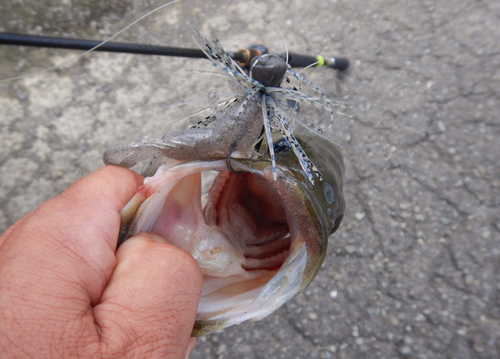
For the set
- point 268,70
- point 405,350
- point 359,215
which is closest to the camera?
point 268,70

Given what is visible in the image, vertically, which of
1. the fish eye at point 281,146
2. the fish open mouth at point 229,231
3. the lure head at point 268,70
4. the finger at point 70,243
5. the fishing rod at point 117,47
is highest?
the fishing rod at point 117,47

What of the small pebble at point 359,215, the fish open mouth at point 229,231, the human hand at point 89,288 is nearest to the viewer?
the human hand at point 89,288

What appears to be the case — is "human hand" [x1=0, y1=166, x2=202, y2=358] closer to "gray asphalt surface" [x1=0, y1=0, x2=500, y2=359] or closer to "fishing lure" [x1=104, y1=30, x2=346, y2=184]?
"fishing lure" [x1=104, y1=30, x2=346, y2=184]

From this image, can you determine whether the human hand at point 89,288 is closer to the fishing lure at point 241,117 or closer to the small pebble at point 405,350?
the fishing lure at point 241,117

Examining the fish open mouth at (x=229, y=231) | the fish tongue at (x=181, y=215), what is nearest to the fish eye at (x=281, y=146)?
the fish open mouth at (x=229, y=231)

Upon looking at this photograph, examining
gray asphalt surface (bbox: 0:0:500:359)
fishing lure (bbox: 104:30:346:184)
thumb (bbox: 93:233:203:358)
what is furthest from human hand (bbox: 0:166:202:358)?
gray asphalt surface (bbox: 0:0:500:359)

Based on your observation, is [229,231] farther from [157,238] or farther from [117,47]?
[117,47]

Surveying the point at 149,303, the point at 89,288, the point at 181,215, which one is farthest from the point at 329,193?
the point at 89,288
